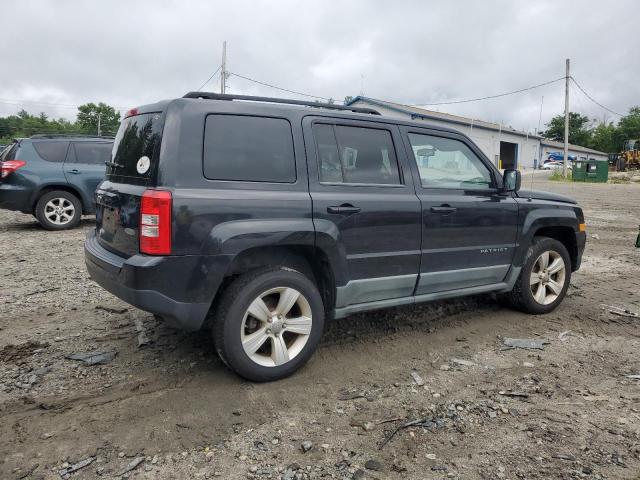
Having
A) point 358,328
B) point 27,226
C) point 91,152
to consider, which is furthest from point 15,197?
point 358,328

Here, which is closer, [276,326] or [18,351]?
[276,326]

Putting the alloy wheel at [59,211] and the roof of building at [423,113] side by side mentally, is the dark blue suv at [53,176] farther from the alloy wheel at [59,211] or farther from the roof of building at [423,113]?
the roof of building at [423,113]

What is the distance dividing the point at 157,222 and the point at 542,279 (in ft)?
12.5

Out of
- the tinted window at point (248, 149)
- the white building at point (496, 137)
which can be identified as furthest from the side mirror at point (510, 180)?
the white building at point (496, 137)

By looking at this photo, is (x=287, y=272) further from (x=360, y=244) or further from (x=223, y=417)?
(x=223, y=417)

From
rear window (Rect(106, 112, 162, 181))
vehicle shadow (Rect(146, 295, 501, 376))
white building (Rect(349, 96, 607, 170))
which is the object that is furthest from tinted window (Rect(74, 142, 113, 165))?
white building (Rect(349, 96, 607, 170))

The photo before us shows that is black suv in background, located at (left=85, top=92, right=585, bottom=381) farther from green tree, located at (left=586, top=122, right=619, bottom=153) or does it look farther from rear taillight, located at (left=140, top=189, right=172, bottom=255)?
green tree, located at (left=586, top=122, right=619, bottom=153)

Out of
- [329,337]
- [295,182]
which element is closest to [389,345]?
[329,337]

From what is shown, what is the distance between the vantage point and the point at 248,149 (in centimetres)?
327

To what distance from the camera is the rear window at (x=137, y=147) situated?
3135mm

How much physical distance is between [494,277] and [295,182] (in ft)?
7.27

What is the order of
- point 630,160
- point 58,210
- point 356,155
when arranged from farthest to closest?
point 630,160
point 58,210
point 356,155

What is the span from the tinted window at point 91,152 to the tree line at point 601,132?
73297mm

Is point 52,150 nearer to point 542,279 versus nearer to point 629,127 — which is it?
point 542,279
